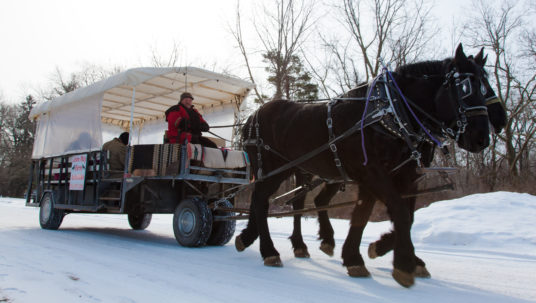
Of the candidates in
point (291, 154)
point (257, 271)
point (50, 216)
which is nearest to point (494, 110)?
point (291, 154)

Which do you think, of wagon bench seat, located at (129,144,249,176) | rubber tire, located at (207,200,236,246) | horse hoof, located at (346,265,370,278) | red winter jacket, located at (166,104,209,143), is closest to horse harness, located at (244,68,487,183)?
horse hoof, located at (346,265,370,278)

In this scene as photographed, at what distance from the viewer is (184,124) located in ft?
22.0

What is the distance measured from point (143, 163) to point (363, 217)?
3890 millimetres

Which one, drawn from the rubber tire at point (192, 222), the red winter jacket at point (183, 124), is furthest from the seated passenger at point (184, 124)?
the rubber tire at point (192, 222)

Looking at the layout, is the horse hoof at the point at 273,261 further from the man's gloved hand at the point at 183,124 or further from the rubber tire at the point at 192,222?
the man's gloved hand at the point at 183,124

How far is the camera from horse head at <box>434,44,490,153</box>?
3512 mm

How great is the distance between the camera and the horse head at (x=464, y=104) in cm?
351

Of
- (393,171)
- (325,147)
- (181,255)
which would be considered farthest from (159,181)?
(393,171)

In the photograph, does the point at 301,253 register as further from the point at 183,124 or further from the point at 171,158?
the point at 183,124

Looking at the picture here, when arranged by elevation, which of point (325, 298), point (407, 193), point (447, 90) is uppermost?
point (447, 90)

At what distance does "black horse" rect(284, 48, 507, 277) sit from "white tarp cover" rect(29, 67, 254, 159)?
9.39 ft

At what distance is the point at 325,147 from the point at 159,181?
3453 millimetres

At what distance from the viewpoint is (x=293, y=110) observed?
5.21 meters

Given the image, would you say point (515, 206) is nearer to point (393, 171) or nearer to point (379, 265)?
point (379, 265)
